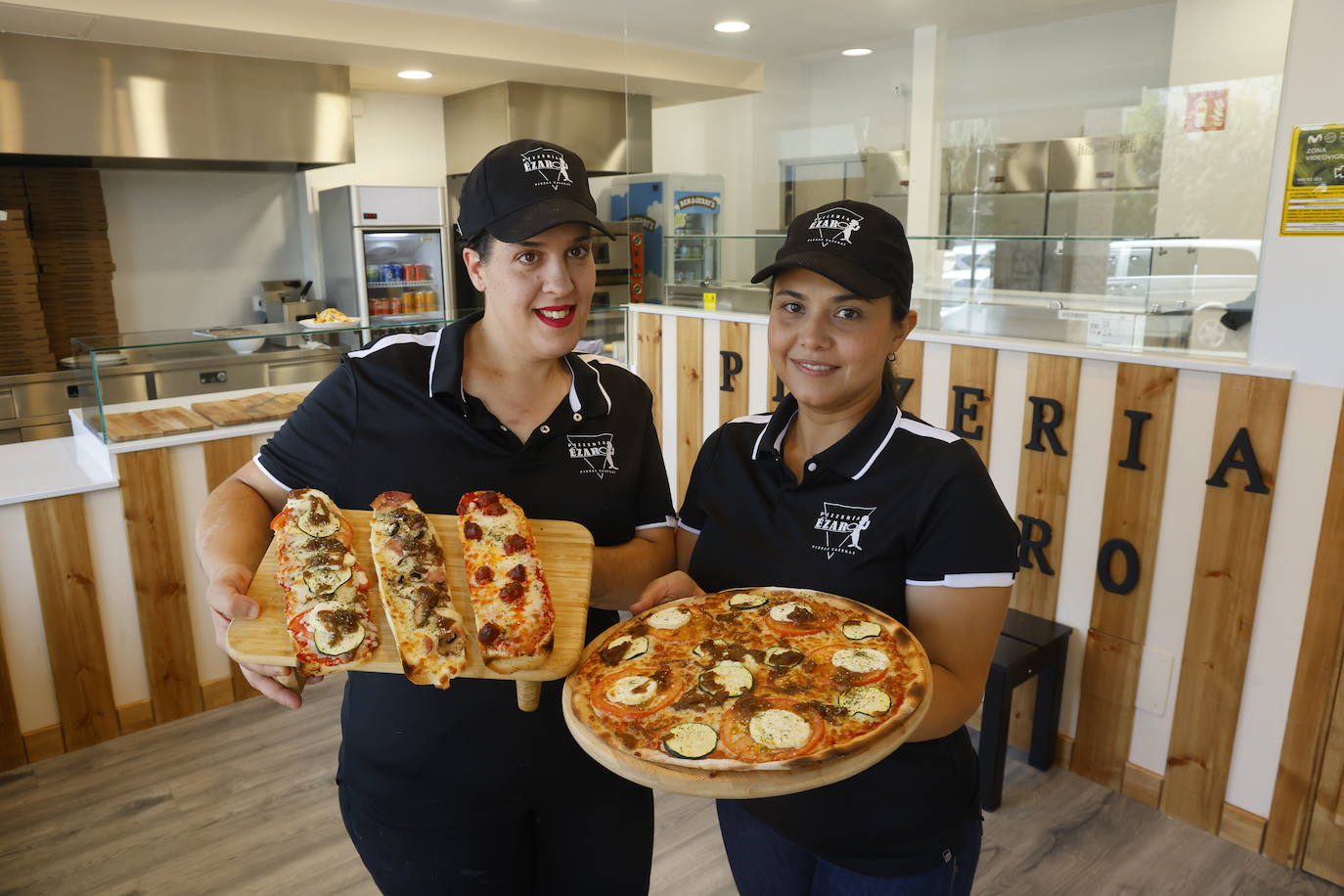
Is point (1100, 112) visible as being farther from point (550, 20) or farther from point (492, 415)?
point (492, 415)

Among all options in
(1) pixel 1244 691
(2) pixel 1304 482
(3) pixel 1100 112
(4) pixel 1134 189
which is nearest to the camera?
(2) pixel 1304 482

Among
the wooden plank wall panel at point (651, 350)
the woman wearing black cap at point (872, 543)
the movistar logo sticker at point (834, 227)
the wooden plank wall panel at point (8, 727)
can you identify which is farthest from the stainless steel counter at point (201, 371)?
the movistar logo sticker at point (834, 227)

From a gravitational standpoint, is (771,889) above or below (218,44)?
below

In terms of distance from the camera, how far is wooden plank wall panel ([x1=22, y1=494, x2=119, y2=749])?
2652mm

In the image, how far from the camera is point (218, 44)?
15.2 feet

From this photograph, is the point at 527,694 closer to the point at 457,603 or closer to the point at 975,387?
the point at 457,603

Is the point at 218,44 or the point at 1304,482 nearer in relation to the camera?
the point at 1304,482

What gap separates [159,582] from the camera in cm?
287

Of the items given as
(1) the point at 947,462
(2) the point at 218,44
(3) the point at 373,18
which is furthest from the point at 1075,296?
(2) the point at 218,44

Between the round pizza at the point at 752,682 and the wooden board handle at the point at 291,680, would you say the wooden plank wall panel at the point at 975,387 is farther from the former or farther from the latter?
the wooden board handle at the point at 291,680

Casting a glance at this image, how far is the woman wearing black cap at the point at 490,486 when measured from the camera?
1242 mm

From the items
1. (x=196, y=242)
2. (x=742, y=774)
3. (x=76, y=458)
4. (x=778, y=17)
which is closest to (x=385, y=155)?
(x=196, y=242)

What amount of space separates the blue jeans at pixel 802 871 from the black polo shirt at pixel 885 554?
23 millimetres

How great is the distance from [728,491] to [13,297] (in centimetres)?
469
